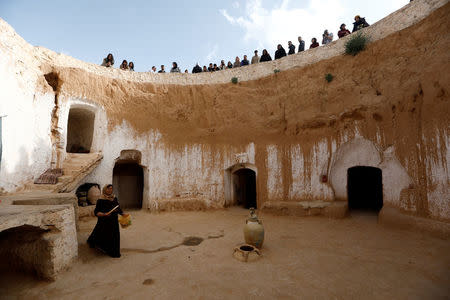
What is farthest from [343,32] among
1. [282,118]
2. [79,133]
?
[79,133]

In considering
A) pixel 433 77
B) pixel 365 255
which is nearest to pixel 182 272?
pixel 365 255

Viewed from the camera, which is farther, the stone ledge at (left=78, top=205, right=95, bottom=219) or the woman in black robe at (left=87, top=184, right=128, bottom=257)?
the stone ledge at (left=78, top=205, right=95, bottom=219)

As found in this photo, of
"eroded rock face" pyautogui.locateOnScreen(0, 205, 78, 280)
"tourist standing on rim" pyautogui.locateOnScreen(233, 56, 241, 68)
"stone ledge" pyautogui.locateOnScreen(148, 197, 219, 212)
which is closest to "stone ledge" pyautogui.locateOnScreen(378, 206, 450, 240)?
"stone ledge" pyautogui.locateOnScreen(148, 197, 219, 212)

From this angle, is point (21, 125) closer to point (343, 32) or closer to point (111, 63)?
point (111, 63)

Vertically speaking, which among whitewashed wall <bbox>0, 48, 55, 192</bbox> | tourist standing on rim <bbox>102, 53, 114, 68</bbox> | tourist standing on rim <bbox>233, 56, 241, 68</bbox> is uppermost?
tourist standing on rim <bbox>233, 56, 241, 68</bbox>

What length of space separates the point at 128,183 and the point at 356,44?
13.8m

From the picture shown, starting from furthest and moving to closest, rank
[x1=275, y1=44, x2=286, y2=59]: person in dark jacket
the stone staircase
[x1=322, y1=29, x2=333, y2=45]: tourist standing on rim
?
[x1=275, y1=44, x2=286, y2=59]: person in dark jacket → [x1=322, y1=29, x2=333, y2=45]: tourist standing on rim → the stone staircase

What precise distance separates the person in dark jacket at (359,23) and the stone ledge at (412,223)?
27.2 ft

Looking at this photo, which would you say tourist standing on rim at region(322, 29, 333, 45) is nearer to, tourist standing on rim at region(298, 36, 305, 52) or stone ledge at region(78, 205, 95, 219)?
tourist standing on rim at region(298, 36, 305, 52)

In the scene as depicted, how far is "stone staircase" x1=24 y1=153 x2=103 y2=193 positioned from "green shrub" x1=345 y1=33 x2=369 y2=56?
1218 cm

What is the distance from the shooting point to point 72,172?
945cm

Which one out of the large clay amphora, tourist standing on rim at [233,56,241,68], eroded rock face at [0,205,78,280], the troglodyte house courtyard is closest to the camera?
eroded rock face at [0,205,78,280]

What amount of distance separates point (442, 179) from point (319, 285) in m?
5.36

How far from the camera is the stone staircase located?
808 centimetres
